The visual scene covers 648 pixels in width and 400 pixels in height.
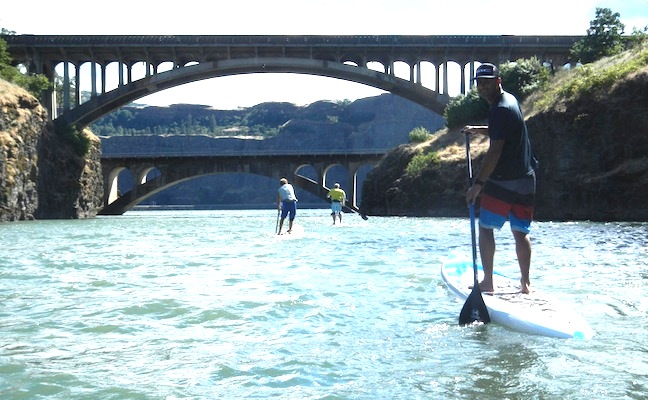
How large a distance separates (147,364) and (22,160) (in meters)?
46.4

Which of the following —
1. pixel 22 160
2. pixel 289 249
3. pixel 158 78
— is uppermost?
pixel 158 78

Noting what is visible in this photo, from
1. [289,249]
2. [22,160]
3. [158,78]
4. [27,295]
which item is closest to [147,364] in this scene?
[27,295]

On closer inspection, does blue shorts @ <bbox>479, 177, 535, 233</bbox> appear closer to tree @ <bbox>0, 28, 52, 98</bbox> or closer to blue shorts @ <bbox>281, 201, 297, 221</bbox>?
blue shorts @ <bbox>281, 201, 297, 221</bbox>

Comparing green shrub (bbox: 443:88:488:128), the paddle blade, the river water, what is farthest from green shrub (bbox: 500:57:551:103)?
the paddle blade

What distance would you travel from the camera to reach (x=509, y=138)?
8570mm

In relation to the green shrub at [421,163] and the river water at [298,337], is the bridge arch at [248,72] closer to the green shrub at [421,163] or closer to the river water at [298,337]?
the green shrub at [421,163]

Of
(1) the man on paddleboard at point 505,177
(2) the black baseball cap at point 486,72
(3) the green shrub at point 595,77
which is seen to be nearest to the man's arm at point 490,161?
(1) the man on paddleboard at point 505,177

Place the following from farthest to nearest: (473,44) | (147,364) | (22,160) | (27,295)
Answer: (473,44), (22,160), (27,295), (147,364)

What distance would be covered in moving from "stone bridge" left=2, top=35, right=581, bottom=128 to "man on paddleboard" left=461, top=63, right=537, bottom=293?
50.9 metres

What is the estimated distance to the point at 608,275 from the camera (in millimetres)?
11859

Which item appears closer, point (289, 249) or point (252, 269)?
Answer: point (252, 269)

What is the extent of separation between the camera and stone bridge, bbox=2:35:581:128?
5888cm

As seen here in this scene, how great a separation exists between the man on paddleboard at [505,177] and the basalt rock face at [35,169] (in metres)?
41.5

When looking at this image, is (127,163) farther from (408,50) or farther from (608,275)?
(608,275)
